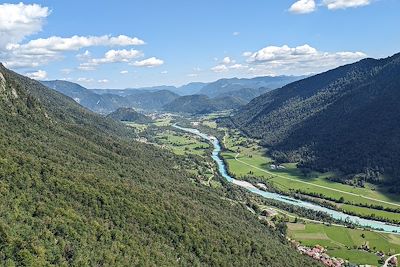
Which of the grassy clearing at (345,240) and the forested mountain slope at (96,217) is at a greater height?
the forested mountain slope at (96,217)

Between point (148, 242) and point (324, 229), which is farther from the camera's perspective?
point (324, 229)

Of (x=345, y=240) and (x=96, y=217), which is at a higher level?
(x=96, y=217)

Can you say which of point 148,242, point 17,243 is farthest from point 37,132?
point 17,243

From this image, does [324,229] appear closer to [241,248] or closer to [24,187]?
[241,248]

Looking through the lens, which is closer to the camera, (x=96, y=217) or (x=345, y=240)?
(x=96, y=217)
